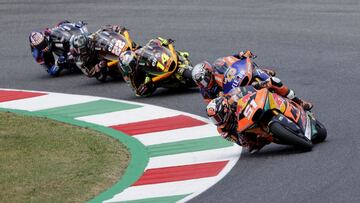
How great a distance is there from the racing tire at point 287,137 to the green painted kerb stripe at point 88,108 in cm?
415

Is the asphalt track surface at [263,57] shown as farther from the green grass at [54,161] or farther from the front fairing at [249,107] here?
the green grass at [54,161]

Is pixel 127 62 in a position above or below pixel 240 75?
below

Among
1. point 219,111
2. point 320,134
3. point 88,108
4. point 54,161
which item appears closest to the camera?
point 219,111

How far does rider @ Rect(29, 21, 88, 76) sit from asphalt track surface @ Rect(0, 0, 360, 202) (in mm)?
248

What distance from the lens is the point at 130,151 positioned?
1397cm

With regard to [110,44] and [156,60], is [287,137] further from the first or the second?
[110,44]

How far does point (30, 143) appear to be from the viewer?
1455cm

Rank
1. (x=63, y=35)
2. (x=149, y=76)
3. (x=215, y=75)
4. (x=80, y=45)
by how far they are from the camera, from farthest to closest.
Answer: (x=63, y=35), (x=80, y=45), (x=149, y=76), (x=215, y=75)

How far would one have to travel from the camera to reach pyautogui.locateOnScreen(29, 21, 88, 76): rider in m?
18.7

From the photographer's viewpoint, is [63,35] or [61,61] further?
[61,61]

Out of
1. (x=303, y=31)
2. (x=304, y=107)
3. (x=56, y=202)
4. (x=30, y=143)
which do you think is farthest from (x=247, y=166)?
(x=303, y=31)

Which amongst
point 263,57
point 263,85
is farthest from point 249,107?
point 263,57

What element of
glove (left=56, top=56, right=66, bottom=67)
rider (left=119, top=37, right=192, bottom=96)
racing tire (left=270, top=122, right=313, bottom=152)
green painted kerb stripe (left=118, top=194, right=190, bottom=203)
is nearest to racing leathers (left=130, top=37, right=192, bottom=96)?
rider (left=119, top=37, right=192, bottom=96)

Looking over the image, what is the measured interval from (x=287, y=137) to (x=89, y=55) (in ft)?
19.8
